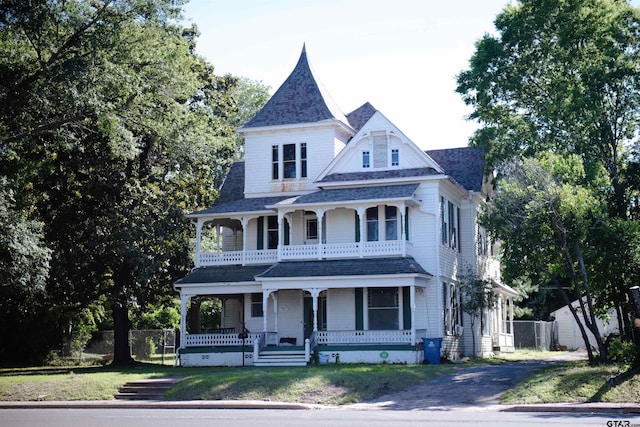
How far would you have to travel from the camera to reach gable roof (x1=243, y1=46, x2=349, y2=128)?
3934 centimetres

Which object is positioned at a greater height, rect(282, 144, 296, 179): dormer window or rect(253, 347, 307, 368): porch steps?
rect(282, 144, 296, 179): dormer window

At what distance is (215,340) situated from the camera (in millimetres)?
36406

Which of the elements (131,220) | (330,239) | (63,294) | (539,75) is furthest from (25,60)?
(539,75)

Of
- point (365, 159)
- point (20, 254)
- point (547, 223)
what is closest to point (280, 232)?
point (365, 159)

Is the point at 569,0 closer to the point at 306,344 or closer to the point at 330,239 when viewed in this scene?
the point at 330,239

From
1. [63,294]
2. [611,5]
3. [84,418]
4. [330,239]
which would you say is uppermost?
[611,5]

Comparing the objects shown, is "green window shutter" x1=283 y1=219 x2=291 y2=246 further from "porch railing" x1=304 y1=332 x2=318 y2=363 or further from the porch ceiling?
"porch railing" x1=304 y1=332 x2=318 y2=363

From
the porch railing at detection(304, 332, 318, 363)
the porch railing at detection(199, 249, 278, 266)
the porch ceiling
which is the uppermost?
the porch railing at detection(199, 249, 278, 266)

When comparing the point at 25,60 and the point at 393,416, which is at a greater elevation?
the point at 25,60

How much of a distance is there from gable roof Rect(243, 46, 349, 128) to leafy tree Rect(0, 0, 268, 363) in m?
2.64

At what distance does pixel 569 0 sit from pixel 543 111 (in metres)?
4.98

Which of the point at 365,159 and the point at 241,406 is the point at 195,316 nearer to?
the point at 365,159

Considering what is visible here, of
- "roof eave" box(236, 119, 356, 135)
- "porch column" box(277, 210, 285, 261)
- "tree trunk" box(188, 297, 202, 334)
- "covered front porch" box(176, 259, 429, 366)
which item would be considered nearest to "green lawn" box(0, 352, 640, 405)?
"covered front porch" box(176, 259, 429, 366)

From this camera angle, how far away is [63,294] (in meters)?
38.8
